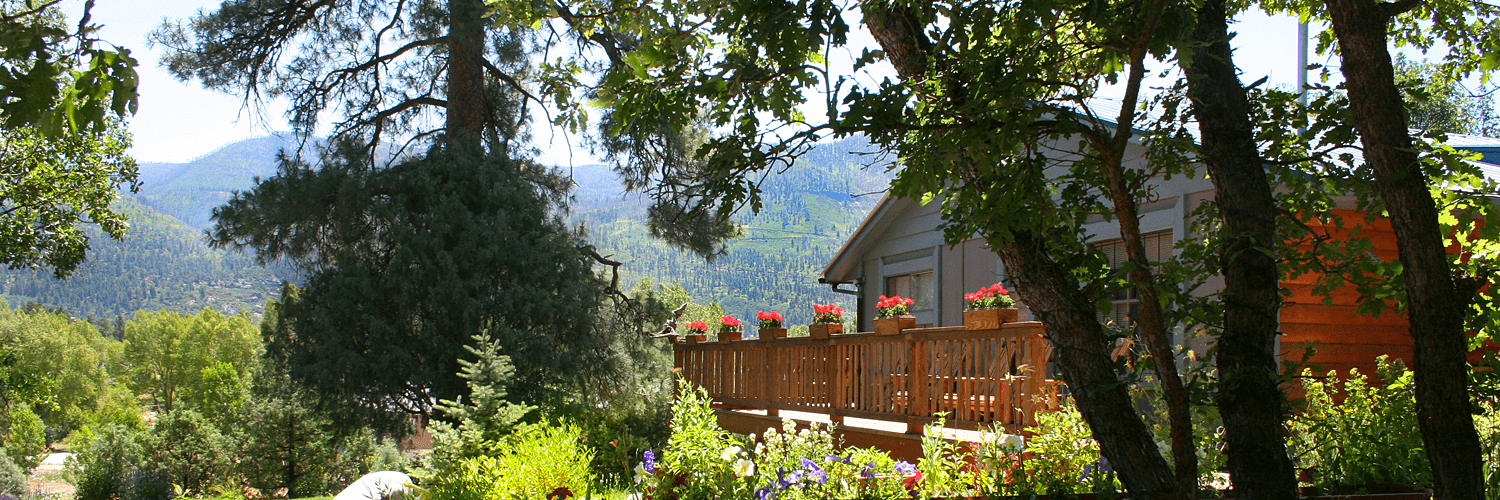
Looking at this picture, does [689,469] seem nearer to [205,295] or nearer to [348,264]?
[348,264]

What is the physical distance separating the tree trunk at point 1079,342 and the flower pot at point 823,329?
222 inches

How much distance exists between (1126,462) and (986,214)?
3.07ft

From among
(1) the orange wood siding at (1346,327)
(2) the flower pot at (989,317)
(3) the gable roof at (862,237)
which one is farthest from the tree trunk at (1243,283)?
(3) the gable roof at (862,237)

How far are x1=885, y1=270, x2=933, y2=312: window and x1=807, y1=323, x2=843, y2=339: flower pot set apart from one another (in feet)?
11.3

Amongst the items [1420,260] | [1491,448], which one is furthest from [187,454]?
[1420,260]

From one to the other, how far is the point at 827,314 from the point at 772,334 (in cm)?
94

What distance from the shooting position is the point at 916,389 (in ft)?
23.6

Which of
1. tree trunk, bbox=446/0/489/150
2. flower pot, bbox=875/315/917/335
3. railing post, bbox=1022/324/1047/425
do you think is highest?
tree trunk, bbox=446/0/489/150

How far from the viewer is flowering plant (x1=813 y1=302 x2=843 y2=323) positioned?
8859mm

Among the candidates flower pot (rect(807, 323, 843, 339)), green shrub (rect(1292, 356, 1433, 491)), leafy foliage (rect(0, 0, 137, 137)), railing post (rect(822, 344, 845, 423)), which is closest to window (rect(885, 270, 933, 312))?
flower pot (rect(807, 323, 843, 339))

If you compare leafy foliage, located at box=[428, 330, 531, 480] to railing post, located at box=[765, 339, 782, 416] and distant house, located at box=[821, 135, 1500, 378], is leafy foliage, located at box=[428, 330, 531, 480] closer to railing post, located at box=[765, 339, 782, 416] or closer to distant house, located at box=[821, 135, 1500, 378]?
railing post, located at box=[765, 339, 782, 416]

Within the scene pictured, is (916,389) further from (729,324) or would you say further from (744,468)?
(729,324)

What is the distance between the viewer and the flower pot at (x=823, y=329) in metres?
8.57

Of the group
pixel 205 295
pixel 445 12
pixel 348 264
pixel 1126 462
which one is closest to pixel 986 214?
pixel 1126 462
